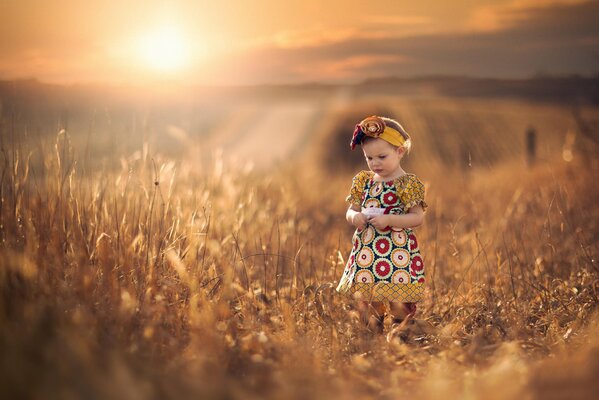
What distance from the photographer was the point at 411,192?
3443mm

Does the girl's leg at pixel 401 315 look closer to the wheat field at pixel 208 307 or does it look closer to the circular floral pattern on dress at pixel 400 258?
the wheat field at pixel 208 307

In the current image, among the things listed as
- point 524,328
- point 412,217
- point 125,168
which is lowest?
point 524,328

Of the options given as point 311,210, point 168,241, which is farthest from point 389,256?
point 311,210

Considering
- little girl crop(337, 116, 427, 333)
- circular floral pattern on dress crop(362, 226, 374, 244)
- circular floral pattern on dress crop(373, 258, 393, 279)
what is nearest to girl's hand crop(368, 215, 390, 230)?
little girl crop(337, 116, 427, 333)

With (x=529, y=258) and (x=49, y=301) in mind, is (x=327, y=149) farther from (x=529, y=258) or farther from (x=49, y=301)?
(x=49, y=301)

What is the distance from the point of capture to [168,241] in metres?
3.65

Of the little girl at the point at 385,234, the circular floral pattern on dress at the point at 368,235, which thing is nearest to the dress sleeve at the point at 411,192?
the little girl at the point at 385,234

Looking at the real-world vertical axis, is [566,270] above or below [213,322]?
above

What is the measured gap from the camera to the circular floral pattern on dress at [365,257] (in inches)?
137

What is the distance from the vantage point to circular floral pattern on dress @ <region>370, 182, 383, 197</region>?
140 inches

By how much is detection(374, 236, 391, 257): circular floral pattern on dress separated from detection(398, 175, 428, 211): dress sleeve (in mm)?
201

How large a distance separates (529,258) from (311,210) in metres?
3.11

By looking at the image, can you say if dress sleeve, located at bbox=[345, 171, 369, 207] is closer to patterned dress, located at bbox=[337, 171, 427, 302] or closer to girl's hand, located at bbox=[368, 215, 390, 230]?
patterned dress, located at bbox=[337, 171, 427, 302]

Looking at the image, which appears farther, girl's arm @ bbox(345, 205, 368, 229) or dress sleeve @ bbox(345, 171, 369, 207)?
dress sleeve @ bbox(345, 171, 369, 207)
